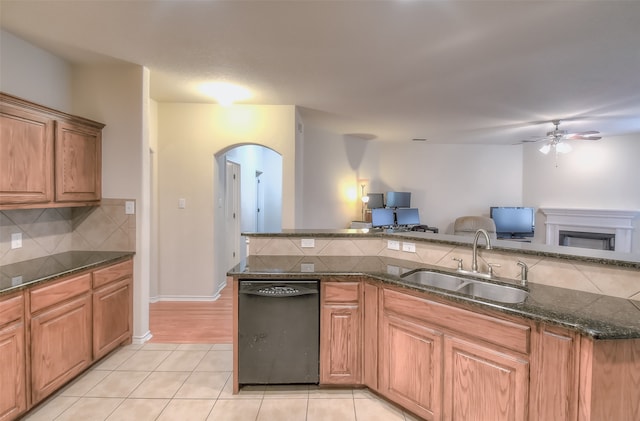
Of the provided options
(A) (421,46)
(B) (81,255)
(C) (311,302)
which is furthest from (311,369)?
(A) (421,46)

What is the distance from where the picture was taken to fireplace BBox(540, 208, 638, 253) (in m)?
6.27

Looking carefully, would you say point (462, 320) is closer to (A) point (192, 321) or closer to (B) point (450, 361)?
(B) point (450, 361)

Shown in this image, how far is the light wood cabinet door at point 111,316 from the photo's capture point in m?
2.64

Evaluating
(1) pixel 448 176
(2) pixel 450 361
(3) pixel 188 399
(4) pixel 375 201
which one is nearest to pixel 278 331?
(3) pixel 188 399

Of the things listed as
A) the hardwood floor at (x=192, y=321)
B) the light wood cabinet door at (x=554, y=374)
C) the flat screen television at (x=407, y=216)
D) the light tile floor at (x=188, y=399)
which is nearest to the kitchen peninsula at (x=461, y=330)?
the light wood cabinet door at (x=554, y=374)

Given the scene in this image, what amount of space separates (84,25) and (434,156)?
266 inches

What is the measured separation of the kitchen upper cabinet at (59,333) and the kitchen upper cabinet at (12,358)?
0.23ft

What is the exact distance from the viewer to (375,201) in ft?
22.8

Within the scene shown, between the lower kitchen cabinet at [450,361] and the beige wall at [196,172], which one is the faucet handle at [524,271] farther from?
the beige wall at [196,172]

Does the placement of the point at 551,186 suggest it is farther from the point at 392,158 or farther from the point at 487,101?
the point at 487,101

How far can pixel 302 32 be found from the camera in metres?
2.47

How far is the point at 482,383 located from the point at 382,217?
5.00 m

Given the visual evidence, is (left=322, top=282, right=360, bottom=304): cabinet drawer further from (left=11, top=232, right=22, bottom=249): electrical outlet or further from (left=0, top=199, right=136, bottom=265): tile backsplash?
(left=11, top=232, right=22, bottom=249): electrical outlet

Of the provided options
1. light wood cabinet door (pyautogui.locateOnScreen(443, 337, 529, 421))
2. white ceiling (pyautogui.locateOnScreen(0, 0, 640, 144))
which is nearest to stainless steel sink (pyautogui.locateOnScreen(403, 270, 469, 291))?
light wood cabinet door (pyautogui.locateOnScreen(443, 337, 529, 421))
